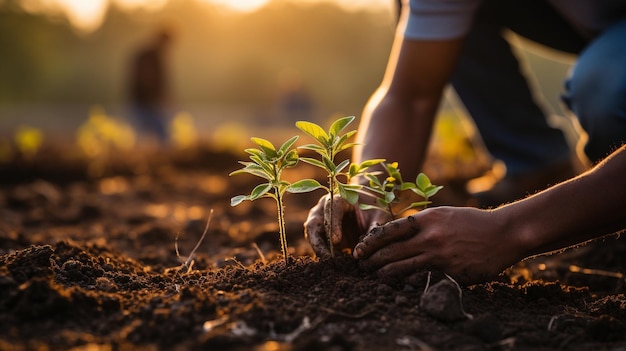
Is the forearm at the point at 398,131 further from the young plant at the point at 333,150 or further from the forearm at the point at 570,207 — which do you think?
the forearm at the point at 570,207

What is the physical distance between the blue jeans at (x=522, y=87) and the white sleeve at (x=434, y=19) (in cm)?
60

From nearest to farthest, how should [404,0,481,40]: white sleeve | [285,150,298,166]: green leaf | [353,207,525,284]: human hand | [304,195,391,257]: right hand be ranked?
1. [353,207,525,284]: human hand
2. [285,150,298,166]: green leaf
3. [304,195,391,257]: right hand
4. [404,0,481,40]: white sleeve

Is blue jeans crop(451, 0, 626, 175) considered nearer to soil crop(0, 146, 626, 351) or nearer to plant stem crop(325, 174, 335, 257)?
soil crop(0, 146, 626, 351)

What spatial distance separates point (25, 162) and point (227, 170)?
1.98m

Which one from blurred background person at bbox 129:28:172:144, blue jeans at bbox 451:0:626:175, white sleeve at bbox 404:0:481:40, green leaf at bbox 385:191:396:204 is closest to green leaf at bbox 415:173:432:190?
green leaf at bbox 385:191:396:204

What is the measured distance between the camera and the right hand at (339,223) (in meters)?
2.03

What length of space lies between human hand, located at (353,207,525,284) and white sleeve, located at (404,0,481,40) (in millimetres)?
1082

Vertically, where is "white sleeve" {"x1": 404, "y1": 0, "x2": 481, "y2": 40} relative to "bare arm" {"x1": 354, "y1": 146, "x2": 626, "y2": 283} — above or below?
above

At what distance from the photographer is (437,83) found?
279cm

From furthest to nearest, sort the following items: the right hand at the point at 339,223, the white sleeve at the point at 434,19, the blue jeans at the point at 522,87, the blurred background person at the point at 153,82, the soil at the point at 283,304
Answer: the blurred background person at the point at 153,82 → the blue jeans at the point at 522,87 → the white sleeve at the point at 434,19 → the right hand at the point at 339,223 → the soil at the point at 283,304

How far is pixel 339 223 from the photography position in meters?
2.02

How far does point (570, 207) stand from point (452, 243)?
0.34m

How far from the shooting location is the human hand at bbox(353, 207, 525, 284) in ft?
5.89

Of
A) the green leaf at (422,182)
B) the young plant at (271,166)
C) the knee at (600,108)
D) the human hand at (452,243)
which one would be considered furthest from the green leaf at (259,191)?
the knee at (600,108)
